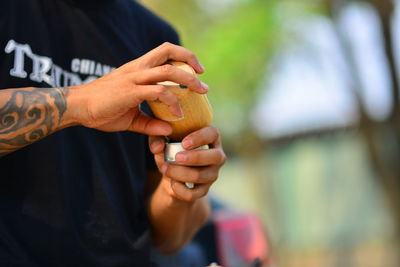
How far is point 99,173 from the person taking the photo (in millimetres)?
1790

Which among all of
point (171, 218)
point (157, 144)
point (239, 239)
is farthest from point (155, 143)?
point (239, 239)

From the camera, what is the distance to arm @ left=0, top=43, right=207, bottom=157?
1.37m

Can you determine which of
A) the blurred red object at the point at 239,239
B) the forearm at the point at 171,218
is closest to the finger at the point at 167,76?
the forearm at the point at 171,218

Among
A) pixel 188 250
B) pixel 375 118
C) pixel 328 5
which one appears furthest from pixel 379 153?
pixel 188 250

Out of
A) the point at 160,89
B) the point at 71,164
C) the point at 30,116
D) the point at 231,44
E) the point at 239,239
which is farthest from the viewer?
the point at 231,44

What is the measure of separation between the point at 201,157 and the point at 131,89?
0.33 meters

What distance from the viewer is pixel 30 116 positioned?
4.85 ft

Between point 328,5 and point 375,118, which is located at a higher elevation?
point 328,5

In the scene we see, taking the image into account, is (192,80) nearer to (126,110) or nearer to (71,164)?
(126,110)

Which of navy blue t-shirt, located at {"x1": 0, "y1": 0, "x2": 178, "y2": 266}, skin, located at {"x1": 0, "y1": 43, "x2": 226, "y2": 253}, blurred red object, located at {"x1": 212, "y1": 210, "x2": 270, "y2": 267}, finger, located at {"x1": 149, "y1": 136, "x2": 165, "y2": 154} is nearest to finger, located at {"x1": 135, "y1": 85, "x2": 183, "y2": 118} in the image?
skin, located at {"x1": 0, "y1": 43, "x2": 226, "y2": 253}

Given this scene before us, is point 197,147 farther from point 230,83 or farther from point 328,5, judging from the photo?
point 230,83

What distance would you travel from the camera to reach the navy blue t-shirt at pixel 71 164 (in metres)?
1.60

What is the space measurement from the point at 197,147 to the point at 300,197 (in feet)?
29.4

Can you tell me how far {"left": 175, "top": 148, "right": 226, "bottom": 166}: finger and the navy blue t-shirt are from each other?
0.39 m
